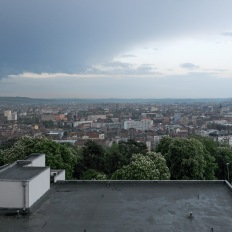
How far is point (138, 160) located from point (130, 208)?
14.4m

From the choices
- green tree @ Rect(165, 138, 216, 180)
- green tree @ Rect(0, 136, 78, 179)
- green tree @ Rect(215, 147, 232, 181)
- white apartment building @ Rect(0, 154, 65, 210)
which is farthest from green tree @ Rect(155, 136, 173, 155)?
white apartment building @ Rect(0, 154, 65, 210)

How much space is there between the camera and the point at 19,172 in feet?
72.1

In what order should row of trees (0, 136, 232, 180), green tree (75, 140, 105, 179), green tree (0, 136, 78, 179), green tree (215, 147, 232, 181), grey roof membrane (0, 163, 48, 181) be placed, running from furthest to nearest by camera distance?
1. green tree (215, 147, 232, 181)
2. green tree (75, 140, 105, 179)
3. green tree (0, 136, 78, 179)
4. row of trees (0, 136, 232, 180)
5. grey roof membrane (0, 163, 48, 181)

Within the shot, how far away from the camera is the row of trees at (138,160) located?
33106 millimetres

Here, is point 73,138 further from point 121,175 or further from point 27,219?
point 27,219

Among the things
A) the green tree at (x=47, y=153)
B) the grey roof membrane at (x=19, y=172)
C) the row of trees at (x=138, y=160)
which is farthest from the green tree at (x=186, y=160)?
the grey roof membrane at (x=19, y=172)

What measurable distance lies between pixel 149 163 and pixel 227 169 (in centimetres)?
1765

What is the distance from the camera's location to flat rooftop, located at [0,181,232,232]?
17.2 meters

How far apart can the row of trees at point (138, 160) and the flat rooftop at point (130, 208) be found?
27.3 ft

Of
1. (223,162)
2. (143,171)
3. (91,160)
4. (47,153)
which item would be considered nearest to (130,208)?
(143,171)

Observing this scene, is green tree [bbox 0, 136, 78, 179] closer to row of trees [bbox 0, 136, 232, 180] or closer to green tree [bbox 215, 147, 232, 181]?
row of trees [bbox 0, 136, 232, 180]

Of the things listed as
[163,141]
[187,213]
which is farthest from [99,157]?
[187,213]

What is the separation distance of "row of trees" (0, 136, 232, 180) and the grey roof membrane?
37.0 ft

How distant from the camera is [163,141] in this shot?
1836 inches
